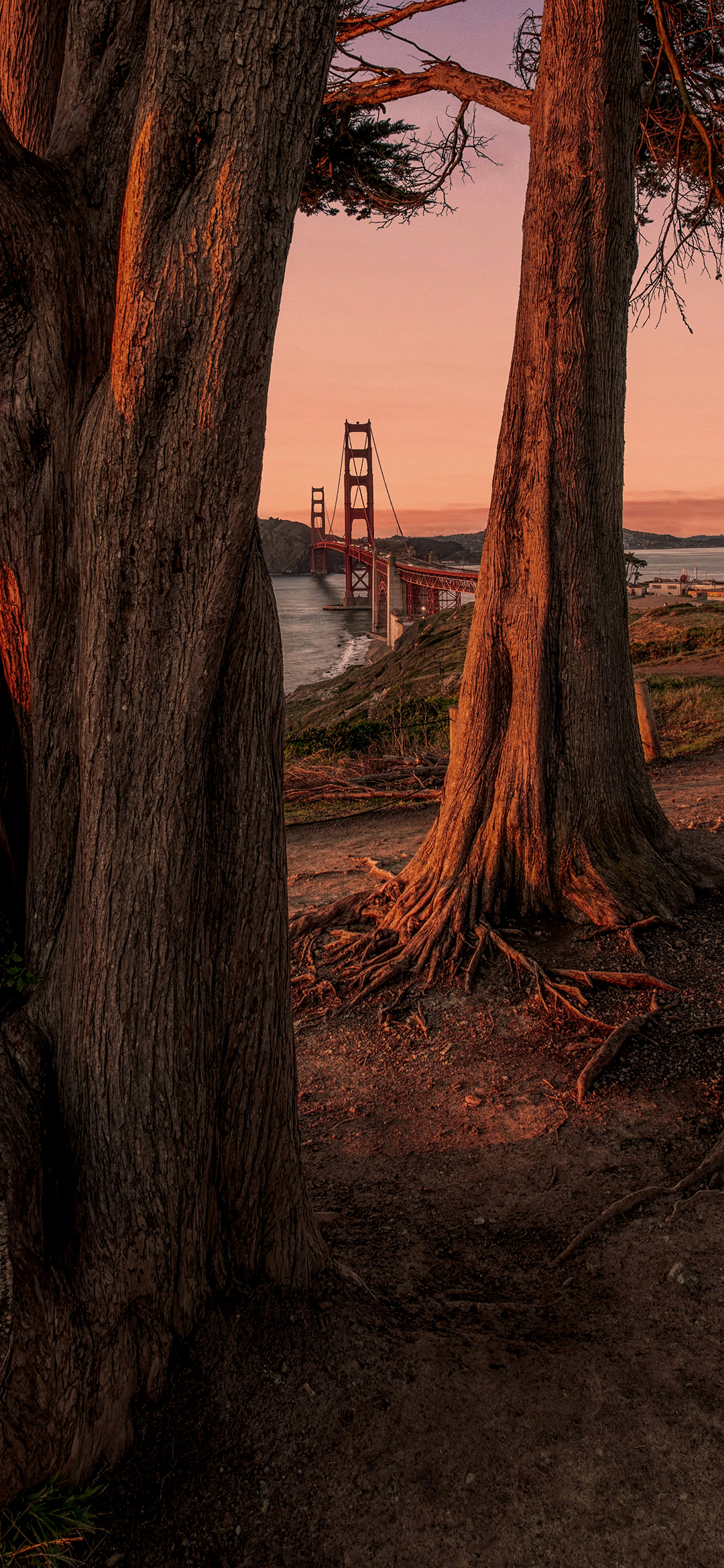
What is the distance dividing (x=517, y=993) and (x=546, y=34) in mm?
5455

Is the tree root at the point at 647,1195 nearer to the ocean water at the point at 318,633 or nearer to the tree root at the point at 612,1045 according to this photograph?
the tree root at the point at 612,1045

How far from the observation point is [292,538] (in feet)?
338

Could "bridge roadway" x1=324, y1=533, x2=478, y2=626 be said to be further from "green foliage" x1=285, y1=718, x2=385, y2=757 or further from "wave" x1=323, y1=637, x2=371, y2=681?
"green foliage" x1=285, y1=718, x2=385, y2=757

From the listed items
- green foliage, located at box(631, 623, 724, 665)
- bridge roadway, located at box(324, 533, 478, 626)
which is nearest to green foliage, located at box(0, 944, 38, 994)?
green foliage, located at box(631, 623, 724, 665)

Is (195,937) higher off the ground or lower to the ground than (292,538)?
lower

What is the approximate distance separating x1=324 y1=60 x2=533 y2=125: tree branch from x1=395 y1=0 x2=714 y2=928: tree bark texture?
1.89ft

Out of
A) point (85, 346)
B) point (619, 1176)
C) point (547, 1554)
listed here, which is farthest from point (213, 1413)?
point (85, 346)

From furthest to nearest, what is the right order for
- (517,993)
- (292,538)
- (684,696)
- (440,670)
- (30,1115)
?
(292,538)
(440,670)
(684,696)
(517,993)
(30,1115)

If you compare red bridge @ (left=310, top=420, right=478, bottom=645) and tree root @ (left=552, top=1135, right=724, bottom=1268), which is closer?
tree root @ (left=552, top=1135, right=724, bottom=1268)

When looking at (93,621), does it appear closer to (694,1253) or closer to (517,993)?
(694,1253)

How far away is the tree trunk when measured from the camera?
200cm

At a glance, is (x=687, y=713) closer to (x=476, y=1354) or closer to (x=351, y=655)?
(x=476, y=1354)

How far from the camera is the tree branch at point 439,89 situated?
233 inches

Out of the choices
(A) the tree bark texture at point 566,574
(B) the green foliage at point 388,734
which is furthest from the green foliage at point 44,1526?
(B) the green foliage at point 388,734
